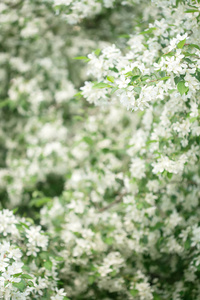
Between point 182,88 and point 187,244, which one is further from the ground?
point 182,88

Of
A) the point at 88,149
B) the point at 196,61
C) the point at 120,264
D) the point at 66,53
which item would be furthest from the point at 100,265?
the point at 66,53

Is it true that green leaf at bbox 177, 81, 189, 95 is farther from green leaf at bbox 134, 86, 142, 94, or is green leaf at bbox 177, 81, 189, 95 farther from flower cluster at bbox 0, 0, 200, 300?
green leaf at bbox 134, 86, 142, 94

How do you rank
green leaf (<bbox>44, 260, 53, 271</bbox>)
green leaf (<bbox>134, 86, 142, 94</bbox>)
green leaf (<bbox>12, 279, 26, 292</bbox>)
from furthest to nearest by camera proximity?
green leaf (<bbox>44, 260, 53, 271</bbox>)
green leaf (<bbox>12, 279, 26, 292</bbox>)
green leaf (<bbox>134, 86, 142, 94</bbox>)

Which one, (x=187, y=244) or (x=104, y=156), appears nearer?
(x=187, y=244)

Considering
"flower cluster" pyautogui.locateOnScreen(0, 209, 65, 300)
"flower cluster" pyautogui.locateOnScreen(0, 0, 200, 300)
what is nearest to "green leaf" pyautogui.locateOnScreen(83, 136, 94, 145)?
"flower cluster" pyautogui.locateOnScreen(0, 0, 200, 300)

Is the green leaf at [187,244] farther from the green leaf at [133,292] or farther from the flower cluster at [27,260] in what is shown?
the flower cluster at [27,260]

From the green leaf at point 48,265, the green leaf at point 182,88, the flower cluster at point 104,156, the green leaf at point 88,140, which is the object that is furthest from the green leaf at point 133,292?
the green leaf at point 182,88

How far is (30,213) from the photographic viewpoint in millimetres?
4773

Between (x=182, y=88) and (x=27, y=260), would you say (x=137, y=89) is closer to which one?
(x=182, y=88)

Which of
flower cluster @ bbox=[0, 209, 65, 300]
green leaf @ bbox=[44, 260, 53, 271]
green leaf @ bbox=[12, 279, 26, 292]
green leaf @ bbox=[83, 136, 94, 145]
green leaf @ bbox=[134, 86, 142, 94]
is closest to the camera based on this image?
green leaf @ bbox=[134, 86, 142, 94]

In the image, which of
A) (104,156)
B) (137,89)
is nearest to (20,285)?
(137,89)

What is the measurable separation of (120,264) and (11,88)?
3.03 meters

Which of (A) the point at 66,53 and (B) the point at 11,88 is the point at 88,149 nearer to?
(B) the point at 11,88

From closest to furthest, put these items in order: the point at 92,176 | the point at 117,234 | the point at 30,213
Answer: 1. the point at 117,234
2. the point at 92,176
3. the point at 30,213
